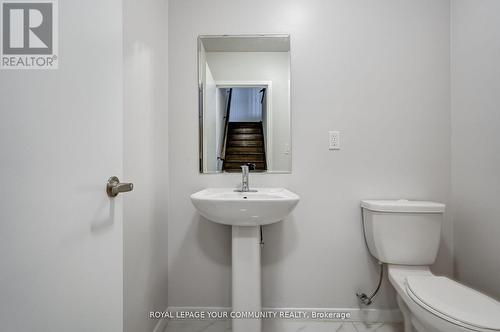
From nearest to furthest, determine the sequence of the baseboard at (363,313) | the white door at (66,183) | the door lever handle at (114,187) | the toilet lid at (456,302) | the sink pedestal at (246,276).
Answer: the white door at (66,183), the door lever handle at (114,187), the toilet lid at (456,302), the sink pedestal at (246,276), the baseboard at (363,313)

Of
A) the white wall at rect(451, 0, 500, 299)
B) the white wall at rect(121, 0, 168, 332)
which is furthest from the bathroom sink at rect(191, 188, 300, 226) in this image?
the white wall at rect(451, 0, 500, 299)

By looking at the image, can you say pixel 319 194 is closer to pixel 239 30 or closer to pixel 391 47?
pixel 391 47

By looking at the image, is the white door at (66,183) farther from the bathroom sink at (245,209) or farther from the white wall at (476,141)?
the white wall at (476,141)

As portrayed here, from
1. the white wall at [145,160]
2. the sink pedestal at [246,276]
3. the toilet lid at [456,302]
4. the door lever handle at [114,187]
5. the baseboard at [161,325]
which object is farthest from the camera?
the baseboard at [161,325]

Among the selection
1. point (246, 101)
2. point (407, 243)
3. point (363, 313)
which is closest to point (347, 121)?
point (246, 101)

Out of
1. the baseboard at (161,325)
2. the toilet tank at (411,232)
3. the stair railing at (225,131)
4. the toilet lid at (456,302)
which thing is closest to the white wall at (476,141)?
the toilet tank at (411,232)

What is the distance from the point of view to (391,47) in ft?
5.07

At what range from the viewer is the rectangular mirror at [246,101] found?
1.57 meters

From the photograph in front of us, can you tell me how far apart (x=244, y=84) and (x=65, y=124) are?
1207mm

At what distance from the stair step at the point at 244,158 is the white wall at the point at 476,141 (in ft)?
4.11

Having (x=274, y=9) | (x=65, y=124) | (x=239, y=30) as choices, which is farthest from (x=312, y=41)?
(x=65, y=124)

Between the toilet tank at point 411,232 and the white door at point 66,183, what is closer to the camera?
the white door at point 66,183

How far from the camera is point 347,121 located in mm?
1557

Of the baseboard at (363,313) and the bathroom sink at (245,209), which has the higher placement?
the bathroom sink at (245,209)
